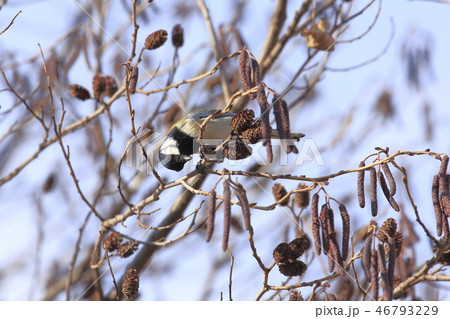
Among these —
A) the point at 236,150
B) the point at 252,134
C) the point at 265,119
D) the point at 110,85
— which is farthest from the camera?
the point at 110,85

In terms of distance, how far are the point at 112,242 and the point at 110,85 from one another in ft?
2.14

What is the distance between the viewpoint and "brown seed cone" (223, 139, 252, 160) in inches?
53.0

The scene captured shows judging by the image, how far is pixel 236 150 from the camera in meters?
1.35

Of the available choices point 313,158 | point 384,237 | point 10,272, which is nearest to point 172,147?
point 313,158

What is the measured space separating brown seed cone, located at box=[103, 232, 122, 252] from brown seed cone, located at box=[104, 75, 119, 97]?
60 centimetres

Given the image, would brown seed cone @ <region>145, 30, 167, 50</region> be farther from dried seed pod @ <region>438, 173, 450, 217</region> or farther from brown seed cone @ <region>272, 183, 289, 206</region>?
dried seed pod @ <region>438, 173, 450, 217</region>

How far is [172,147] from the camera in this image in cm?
195

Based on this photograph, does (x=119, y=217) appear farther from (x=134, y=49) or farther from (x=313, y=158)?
(x=313, y=158)

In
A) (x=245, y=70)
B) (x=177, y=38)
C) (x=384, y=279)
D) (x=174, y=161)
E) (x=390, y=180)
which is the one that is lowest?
(x=384, y=279)

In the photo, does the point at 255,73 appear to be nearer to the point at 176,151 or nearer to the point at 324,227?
the point at 324,227

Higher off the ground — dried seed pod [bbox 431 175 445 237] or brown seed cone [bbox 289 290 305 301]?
dried seed pod [bbox 431 175 445 237]

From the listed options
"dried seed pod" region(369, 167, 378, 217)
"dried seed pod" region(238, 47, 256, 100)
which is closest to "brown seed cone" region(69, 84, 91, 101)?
"dried seed pod" region(238, 47, 256, 100)

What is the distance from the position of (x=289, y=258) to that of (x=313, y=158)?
39cm

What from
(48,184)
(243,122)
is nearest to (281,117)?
(243,122)
